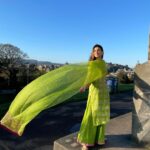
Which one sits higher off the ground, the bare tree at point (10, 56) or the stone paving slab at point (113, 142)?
the bare tree at point (10, 56)

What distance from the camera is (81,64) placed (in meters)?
4.71

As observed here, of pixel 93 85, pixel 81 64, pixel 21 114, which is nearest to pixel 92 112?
pixel 93 85

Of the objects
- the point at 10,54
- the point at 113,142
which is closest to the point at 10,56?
the point at 10,54

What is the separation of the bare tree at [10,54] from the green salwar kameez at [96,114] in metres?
16.6

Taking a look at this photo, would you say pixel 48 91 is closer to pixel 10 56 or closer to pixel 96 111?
pixel 96 111

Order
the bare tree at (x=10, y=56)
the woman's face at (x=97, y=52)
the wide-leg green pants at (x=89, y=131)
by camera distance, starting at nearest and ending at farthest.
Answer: the woman's face at (x=97, y=52) < the wide-leg green pants at (x=89, y=131) < the bare tree at (x=10, y=56)

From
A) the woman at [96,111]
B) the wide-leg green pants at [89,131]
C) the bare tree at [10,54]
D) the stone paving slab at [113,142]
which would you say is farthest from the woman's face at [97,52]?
the bare tree at [10,54]

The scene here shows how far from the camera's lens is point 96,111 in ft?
15.0

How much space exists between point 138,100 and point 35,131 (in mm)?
3639

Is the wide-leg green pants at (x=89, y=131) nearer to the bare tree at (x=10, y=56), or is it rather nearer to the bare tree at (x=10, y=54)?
the bare tree at (x=10, y=56)

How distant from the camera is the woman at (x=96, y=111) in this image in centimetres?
456

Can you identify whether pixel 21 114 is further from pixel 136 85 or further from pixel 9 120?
pixel 136 85

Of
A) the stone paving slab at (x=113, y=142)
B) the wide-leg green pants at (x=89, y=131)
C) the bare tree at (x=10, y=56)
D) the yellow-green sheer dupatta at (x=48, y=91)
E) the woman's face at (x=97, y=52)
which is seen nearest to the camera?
the yellow-green sheer dupatta at (x=48, y=91)

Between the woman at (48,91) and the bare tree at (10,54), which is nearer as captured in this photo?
the woman at (48,91)
